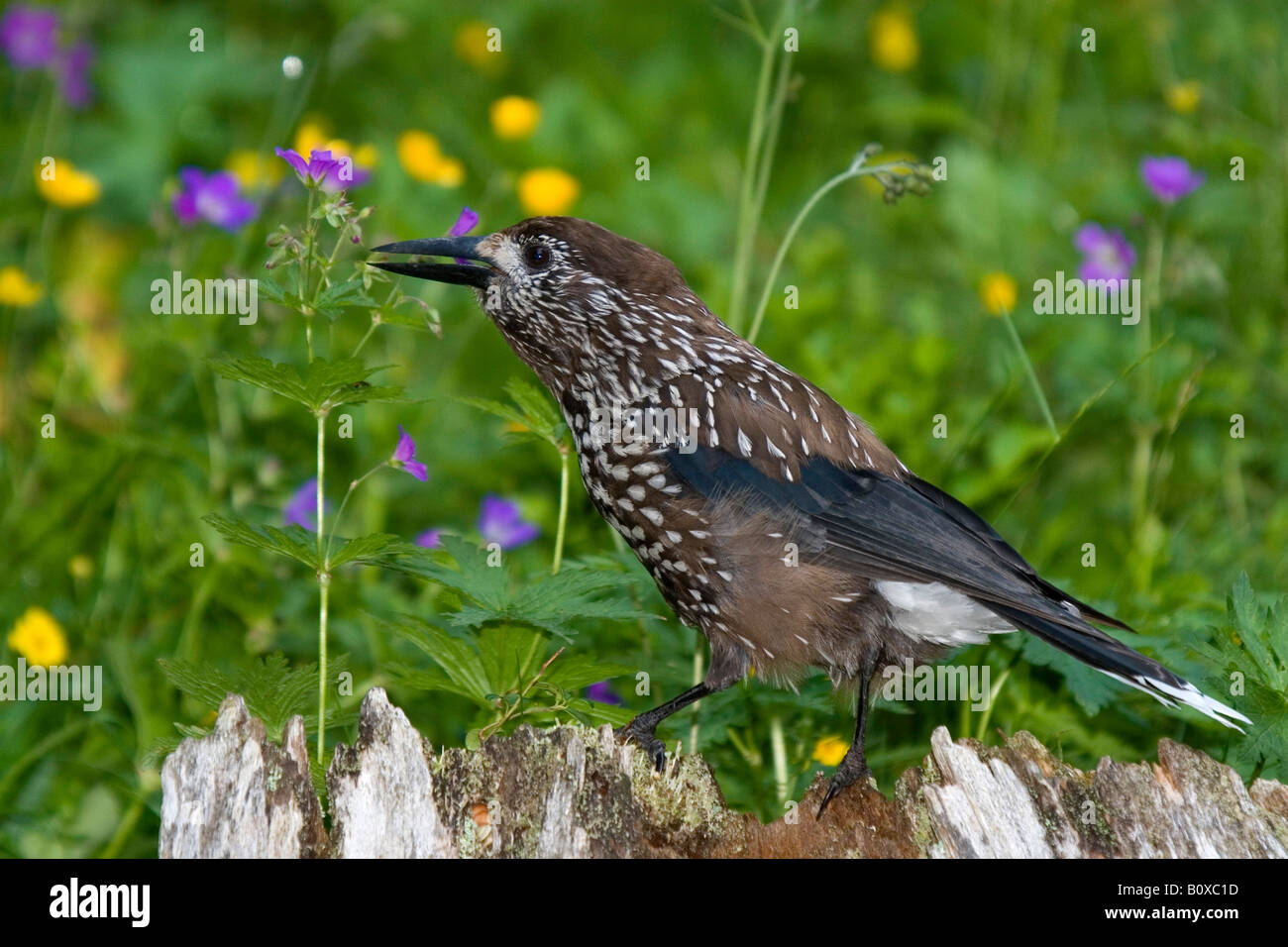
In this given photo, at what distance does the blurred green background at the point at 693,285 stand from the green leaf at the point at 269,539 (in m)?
0.25

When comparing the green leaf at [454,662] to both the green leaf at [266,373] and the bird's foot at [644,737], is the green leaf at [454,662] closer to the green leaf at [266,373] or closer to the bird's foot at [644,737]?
the bird's foot at [644,737]

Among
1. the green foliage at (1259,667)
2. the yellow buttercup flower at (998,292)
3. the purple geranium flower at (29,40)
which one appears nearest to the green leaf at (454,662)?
the green foliage at (1259,667)

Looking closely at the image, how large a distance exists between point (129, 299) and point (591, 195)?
7.43ft

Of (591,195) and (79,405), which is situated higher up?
(591,195)

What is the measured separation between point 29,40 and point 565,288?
4.57 metres

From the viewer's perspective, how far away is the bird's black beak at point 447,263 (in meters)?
3.92

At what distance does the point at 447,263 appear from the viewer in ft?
13.2

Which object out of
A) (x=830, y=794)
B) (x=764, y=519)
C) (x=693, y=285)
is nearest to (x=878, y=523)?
(x=764, y=519)

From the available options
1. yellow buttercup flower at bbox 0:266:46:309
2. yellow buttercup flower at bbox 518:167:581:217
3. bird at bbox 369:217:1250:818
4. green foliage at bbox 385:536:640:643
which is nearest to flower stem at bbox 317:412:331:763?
green foliage at bbox 385:536:640:643

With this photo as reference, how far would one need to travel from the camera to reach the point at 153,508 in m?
5.12

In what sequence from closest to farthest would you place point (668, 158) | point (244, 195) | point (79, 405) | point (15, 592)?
1. point (15, 592)
2. point (79, 405)
3. point (244, 195)
4. point (668, 158)

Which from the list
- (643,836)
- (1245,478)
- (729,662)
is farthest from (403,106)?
(643,836)
